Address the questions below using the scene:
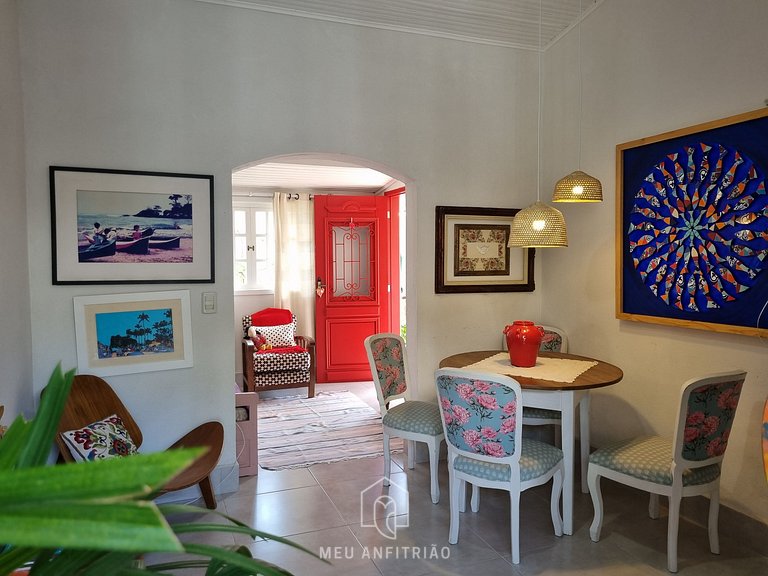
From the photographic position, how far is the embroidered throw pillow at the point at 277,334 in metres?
6.14

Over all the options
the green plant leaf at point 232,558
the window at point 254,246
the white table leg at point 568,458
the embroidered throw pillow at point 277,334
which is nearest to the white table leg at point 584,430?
the white table leg at point 568,458

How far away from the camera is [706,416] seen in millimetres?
2422

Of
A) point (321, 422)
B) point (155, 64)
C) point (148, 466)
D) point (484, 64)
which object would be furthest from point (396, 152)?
point (148, 466)

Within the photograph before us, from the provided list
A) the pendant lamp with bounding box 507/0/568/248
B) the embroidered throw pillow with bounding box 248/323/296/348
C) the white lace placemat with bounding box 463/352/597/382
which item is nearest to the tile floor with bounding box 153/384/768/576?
the white lace placemat with bounding box 463/352/597/382

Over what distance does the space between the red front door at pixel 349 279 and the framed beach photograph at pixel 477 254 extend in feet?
8.32

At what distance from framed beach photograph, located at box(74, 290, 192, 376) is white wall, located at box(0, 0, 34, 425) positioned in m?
Result: 0.29

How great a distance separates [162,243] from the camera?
127 inches

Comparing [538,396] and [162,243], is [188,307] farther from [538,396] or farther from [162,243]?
[538,396]

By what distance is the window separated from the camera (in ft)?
22.1

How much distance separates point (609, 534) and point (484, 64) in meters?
3.26

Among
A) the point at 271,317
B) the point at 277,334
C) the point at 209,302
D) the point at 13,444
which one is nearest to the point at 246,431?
the point at 209,302

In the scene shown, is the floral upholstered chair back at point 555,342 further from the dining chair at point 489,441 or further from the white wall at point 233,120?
the dining chair at point 489,441

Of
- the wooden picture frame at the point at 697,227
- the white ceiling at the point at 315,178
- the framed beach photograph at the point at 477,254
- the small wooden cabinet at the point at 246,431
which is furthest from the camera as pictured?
the white ceiling at the point at 315,178

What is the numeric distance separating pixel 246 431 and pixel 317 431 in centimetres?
116
